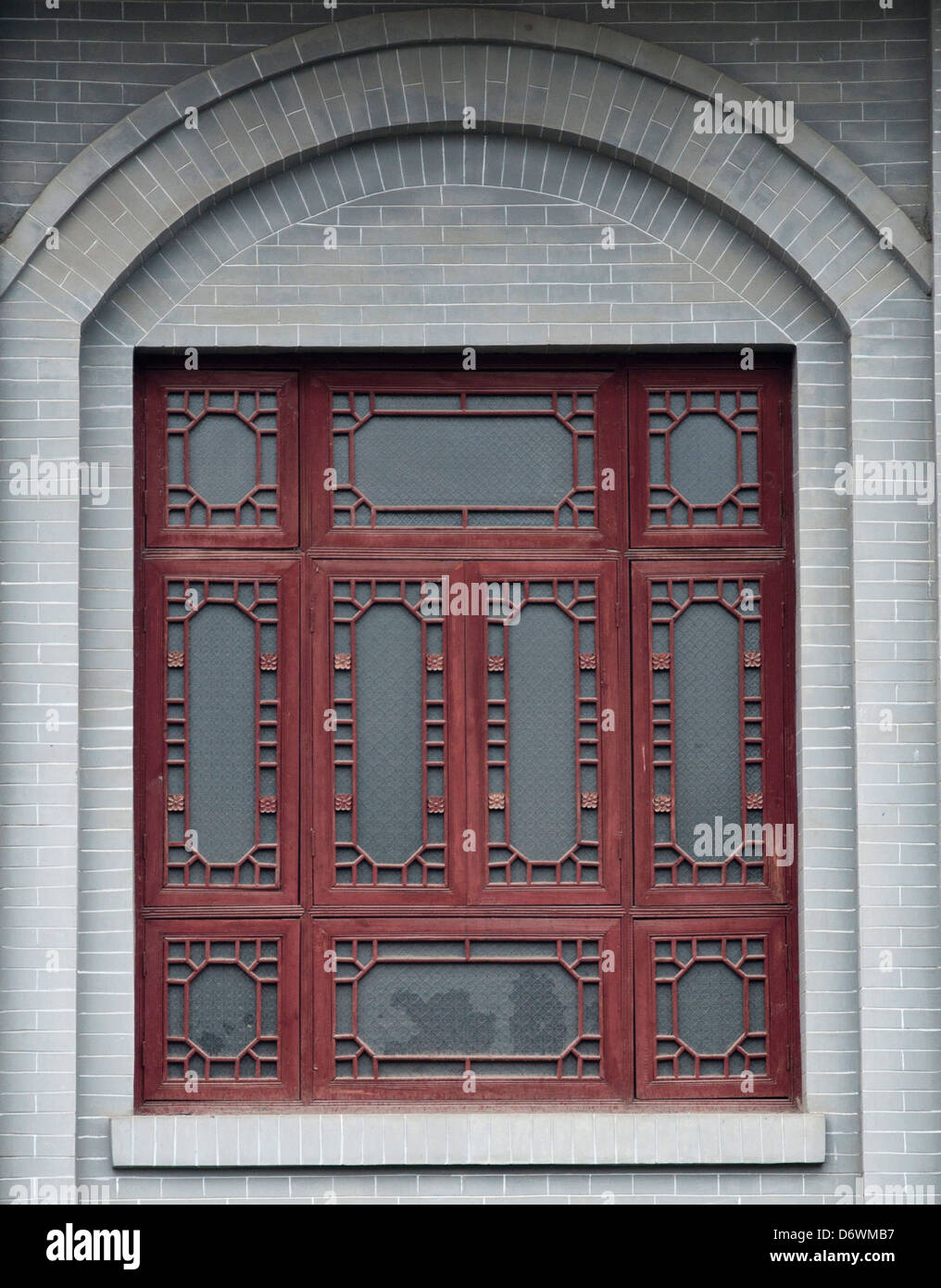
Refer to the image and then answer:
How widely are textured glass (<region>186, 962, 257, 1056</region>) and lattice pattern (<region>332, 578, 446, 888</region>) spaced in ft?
2.01

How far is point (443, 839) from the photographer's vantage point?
5914 millimetres

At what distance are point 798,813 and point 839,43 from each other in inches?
126

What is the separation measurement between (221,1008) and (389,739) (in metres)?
1.30

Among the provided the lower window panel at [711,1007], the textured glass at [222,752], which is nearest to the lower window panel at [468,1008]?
the lower window panel at [711,1007]

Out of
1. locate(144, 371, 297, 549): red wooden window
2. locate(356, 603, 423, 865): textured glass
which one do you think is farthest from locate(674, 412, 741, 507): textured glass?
locate(144, 371, 297, 549): red wooden window

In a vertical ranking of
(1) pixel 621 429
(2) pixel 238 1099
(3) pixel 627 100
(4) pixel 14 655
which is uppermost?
(3) pixel 627 100

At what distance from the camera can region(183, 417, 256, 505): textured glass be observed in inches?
237

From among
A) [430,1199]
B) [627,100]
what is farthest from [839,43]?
[430,1199]

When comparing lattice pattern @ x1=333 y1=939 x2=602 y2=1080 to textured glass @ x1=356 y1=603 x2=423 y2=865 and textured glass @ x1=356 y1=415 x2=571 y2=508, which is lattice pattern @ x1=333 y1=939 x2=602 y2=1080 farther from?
textured glass @ x1=356 y1=415 x2=571 y2=508

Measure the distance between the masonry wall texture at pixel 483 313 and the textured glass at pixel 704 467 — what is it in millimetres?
333

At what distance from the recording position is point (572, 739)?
596cm

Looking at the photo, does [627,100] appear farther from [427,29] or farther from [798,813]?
[798,813]

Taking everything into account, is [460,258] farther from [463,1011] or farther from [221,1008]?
[221,1008]

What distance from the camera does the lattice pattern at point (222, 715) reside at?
5.91m
